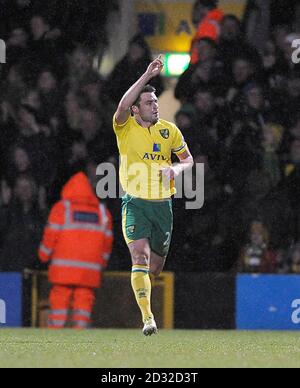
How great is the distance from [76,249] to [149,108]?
8.08 ft

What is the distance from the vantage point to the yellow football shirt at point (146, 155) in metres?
10.9

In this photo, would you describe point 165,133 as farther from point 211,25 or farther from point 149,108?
point 211,25

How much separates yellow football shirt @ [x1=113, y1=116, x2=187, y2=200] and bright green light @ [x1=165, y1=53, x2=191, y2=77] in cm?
317

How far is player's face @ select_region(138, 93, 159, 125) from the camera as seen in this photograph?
10891 millimetres

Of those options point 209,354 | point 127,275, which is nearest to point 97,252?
point 127,275

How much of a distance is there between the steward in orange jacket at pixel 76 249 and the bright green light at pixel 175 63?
70.3 inches

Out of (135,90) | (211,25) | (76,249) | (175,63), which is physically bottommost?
(76,249)

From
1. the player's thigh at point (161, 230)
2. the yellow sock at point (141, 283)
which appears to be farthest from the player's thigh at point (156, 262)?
the yellow sock at point (141, 283)

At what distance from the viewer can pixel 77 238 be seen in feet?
42.6

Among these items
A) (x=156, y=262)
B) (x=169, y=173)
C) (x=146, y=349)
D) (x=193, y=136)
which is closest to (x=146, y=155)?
(x=169, y=173)

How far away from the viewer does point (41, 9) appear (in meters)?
14.3

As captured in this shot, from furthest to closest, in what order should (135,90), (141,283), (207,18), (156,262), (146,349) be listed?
(207,18) → (156,262) → (141,283) → (135,90) → (146,349)

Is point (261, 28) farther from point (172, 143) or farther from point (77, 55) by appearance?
point (172, 143)

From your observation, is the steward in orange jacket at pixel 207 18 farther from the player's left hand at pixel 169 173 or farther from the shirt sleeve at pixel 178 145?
the player's left hand at pixel 169 173
